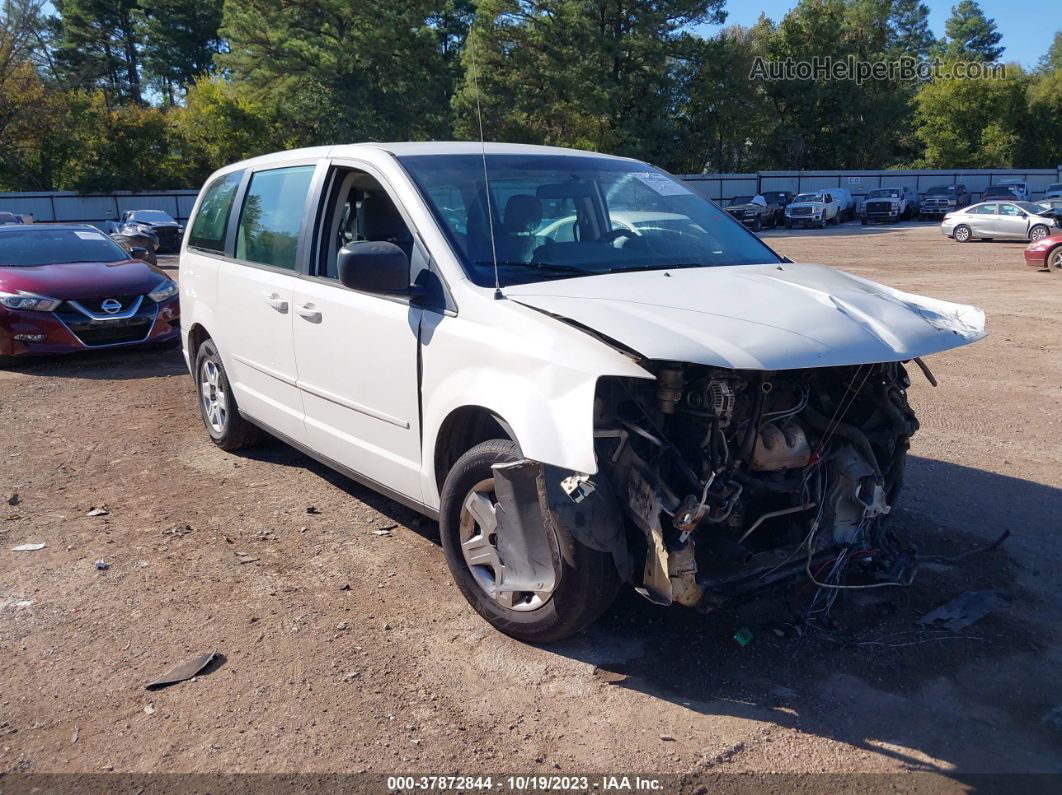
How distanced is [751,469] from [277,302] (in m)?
2.93

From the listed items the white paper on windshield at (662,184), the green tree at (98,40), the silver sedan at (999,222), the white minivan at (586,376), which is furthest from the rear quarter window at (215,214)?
the green tree at (98,40)

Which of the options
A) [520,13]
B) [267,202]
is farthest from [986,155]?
[267,202]

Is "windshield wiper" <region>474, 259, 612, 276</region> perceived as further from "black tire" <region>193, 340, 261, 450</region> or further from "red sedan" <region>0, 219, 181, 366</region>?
"red sedan" <region>0, 219, 181, 366</region>

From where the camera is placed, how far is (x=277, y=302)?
5.18 metres

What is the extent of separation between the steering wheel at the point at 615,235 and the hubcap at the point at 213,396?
10.1 ft

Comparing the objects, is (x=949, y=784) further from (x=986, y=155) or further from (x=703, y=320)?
(x=986, y=155)

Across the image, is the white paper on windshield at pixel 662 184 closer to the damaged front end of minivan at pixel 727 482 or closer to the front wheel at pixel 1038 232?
the damaged front end of minivan at pixel 727 482

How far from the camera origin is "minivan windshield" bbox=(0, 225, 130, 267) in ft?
33.9

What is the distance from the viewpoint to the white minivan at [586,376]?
335 centimetres

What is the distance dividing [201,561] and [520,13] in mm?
41130

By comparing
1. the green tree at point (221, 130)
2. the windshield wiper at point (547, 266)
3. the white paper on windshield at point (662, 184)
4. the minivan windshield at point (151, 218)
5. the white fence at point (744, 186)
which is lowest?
the windshield wiper at point (547, 266)

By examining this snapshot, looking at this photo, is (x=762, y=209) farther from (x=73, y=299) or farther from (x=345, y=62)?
(x=73, y=299)

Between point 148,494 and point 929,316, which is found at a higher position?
point 929,316

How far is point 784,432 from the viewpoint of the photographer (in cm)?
359
